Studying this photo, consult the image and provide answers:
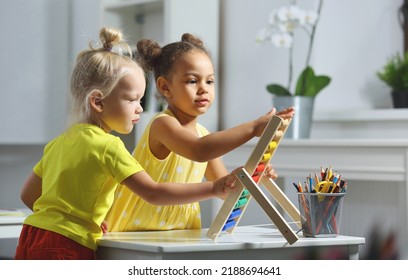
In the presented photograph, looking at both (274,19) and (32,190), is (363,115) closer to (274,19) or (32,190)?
(274,19)

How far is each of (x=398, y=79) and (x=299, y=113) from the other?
1.37 ft

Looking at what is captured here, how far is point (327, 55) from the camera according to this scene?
321 centimetres

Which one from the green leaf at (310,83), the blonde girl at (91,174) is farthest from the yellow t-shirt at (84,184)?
the green leaf at (310,83)

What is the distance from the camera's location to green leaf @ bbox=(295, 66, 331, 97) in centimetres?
294

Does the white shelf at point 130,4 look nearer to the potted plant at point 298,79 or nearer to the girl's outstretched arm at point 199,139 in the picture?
the potted plant at point 298,79

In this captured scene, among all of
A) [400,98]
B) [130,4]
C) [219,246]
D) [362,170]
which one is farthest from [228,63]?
[219,246]

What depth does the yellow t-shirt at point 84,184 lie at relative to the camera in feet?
4.53

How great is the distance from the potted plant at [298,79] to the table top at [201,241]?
143 centimetres

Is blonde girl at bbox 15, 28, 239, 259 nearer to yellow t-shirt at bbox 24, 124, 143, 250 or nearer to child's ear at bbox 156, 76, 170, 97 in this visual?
yellow t-shirt at bbox 24, 124, 143, 250

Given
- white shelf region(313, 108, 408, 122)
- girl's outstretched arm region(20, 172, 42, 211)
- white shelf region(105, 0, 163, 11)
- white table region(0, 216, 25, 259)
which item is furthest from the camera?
white shelf region(105, 0, 163, 11)

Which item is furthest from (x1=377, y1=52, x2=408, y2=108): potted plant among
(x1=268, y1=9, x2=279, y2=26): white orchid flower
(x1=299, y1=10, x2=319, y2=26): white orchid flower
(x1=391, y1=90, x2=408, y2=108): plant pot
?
(x1=268, y1=9, x2=279, y2=26): white orchid flower

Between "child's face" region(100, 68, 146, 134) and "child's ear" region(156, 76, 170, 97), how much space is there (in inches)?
7.5
